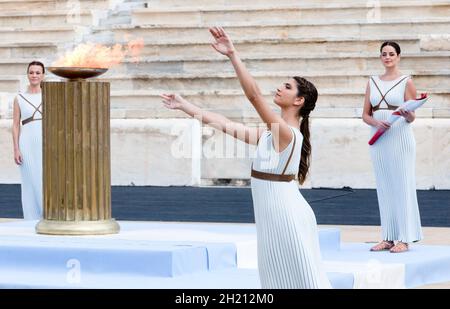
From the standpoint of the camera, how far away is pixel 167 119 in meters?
18.5

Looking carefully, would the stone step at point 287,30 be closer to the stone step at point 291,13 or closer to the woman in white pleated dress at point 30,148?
the stone step at point 291,13

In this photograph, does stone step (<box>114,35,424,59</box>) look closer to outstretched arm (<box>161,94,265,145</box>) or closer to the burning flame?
the burning flame

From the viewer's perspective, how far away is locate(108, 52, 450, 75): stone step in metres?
18.6

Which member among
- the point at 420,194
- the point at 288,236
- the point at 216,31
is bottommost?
the point at 420,194

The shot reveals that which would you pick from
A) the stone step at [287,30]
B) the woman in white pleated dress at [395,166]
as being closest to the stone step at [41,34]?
the stone step at [287,30]

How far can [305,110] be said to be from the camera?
21.9 feet

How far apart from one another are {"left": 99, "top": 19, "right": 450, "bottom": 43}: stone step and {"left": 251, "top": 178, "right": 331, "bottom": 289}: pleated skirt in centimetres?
1299

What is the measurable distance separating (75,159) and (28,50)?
12115 millimetres

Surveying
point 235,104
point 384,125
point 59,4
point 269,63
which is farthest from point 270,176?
point 59,4

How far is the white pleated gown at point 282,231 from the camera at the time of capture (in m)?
6.40

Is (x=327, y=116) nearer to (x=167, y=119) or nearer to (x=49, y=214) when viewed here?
(x=167, y=119)

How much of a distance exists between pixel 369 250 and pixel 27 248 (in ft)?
10.4

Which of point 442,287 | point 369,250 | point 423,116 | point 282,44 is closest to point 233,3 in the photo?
point 282,44
